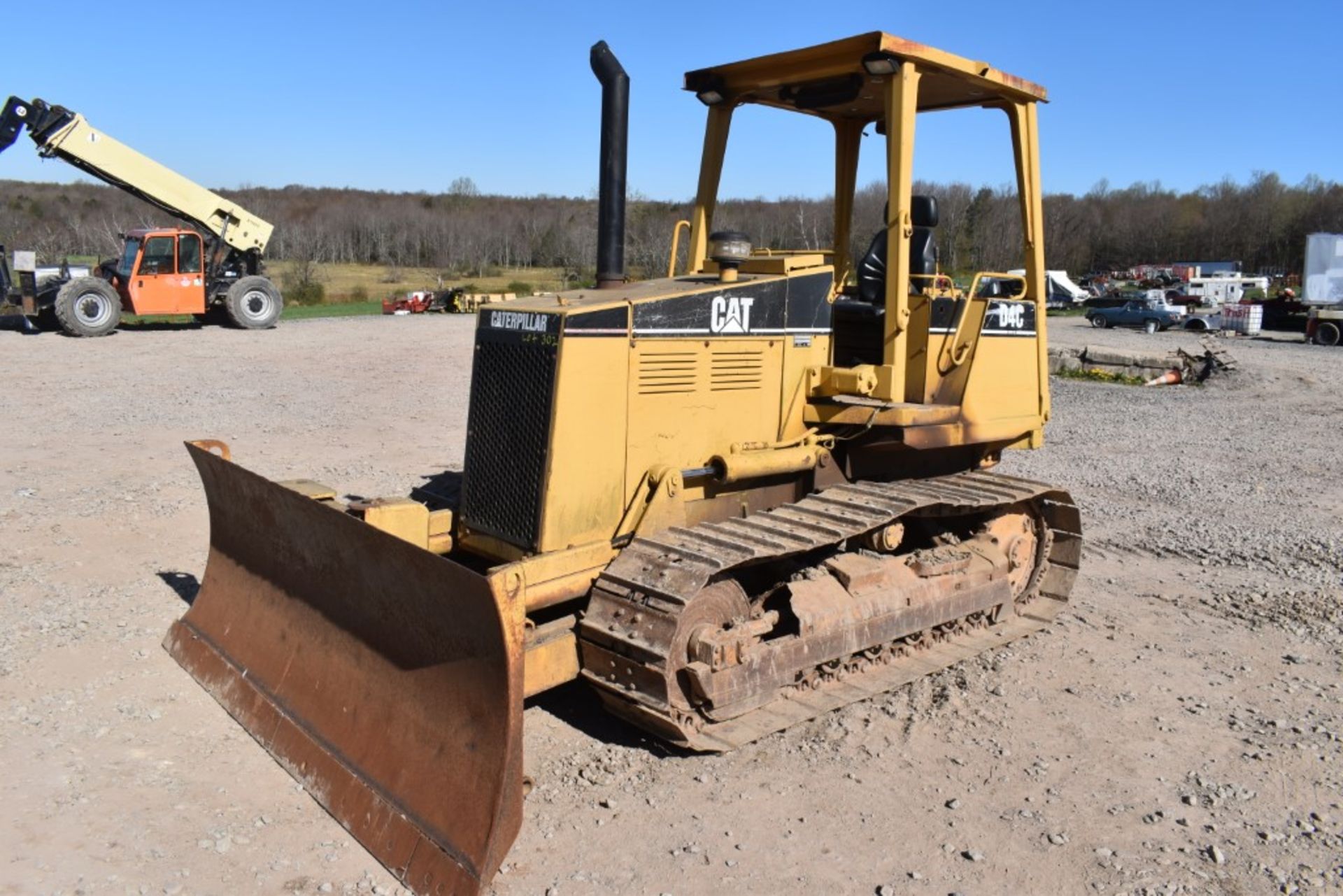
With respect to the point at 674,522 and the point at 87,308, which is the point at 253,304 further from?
the point at 674,522

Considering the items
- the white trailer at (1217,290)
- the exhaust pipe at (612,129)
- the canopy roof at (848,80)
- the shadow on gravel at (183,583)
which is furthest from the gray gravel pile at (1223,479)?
the white trailer at (1217,290)

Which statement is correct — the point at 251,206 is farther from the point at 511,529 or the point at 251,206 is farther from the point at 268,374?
the point at 511,529

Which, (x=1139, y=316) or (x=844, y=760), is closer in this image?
(x=844, y=760)

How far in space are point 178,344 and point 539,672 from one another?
761 inches

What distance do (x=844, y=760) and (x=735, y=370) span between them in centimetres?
203

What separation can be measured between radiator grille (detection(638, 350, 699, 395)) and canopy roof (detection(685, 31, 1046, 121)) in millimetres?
1900

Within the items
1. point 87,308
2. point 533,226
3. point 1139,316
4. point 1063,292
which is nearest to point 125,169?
point 87,308

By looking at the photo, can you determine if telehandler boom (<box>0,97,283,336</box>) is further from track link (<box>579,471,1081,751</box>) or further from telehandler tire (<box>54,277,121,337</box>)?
track link (<box>579,471,1081,751</box>)

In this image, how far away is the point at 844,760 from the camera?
197 inches

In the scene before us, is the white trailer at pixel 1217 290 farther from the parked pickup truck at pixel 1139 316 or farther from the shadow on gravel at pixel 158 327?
the shadow on gravel at pixel 158 327

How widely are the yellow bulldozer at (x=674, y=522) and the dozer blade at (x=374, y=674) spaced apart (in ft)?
0.05

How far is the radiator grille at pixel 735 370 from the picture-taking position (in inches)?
219

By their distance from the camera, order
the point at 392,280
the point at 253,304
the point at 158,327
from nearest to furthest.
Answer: the point at 253,304
the point at 158,327
the point at 392,280

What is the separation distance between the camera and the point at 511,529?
521 cm
